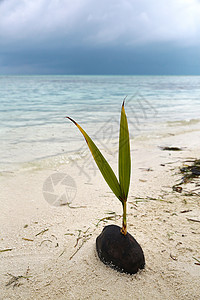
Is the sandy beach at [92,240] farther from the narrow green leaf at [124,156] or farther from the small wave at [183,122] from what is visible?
the small wave at [183,122]

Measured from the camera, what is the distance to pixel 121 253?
1286 millimetres

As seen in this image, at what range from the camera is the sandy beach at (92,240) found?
3.97ft

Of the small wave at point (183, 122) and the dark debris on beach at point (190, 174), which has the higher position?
the dark debris on beach at point (190, 174)

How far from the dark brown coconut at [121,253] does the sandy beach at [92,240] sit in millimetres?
40

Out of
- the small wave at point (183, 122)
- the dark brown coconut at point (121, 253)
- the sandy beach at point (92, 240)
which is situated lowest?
the small wave at point (183, 122)

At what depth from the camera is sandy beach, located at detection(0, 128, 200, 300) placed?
121cm

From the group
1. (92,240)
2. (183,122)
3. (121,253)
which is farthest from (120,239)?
(183,122)

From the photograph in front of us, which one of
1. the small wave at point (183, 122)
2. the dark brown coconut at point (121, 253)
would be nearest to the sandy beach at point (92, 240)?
the dark brown coconut at point (121, 253)

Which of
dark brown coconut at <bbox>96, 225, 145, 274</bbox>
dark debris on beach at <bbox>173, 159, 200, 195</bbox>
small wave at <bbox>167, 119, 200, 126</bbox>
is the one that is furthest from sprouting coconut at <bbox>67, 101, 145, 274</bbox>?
small wave at <bbox>167, 119, 200, 126</bbox>

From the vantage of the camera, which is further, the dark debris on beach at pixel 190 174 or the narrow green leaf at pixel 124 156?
the dark debris on beach at pixel 190 174

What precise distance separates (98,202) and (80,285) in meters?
0.95

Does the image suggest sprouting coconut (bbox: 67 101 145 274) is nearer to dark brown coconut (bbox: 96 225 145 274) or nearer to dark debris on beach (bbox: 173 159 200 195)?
dark brown coconut (bbox: 96 225 145 274)

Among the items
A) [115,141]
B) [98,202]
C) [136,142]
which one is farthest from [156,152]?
[98,202]

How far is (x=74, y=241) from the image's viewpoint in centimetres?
158
